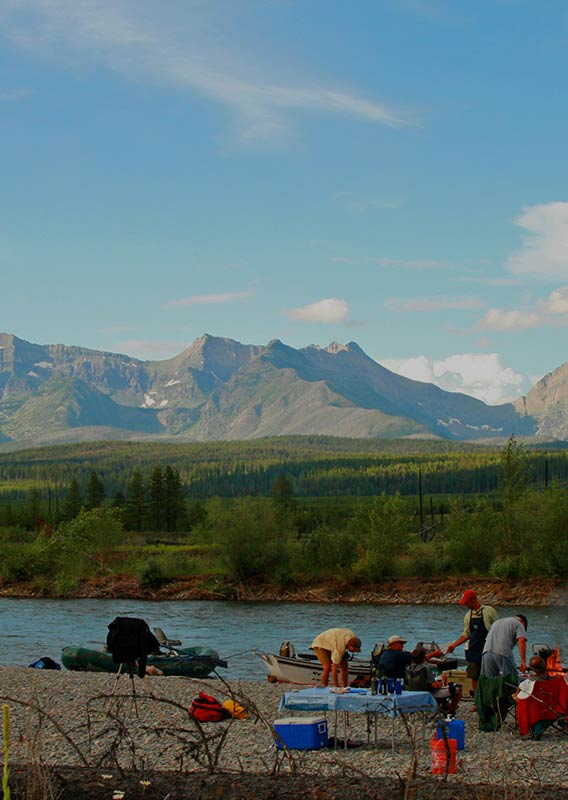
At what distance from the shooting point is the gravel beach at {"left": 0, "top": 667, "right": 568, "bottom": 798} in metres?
14.2

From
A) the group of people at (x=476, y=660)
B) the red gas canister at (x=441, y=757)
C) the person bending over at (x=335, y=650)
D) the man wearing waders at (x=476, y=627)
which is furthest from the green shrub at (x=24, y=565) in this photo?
the red gas canister at (x=441, y=757)

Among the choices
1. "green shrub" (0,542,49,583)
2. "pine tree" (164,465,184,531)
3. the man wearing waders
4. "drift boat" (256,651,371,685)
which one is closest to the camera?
the man wearing waders

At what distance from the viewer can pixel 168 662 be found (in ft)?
128

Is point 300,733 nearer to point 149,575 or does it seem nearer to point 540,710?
point 540,710

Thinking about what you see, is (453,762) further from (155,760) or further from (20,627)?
(20,627)

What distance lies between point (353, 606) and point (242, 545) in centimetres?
1356

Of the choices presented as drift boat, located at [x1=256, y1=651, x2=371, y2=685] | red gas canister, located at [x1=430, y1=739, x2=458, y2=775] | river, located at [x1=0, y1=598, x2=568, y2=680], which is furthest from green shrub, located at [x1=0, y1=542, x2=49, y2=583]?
red gas canister, located at [x1=430, y1=739, x2=458, y2=775]

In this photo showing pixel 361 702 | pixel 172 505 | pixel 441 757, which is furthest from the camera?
pixel 172 505

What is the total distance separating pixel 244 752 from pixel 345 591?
6553 centimetres

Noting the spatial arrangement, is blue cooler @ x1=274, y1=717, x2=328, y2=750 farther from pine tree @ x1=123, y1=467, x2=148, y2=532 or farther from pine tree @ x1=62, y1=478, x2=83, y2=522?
pine tree @ x1=123, y1=467, x2=148, y2=532

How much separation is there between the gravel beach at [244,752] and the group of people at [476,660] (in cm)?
76

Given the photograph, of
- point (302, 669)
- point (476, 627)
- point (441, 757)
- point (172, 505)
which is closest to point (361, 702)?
point (441, 757)

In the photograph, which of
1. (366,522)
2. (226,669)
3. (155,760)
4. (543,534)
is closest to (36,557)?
(366,522)

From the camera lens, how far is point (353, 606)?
3078 inches
